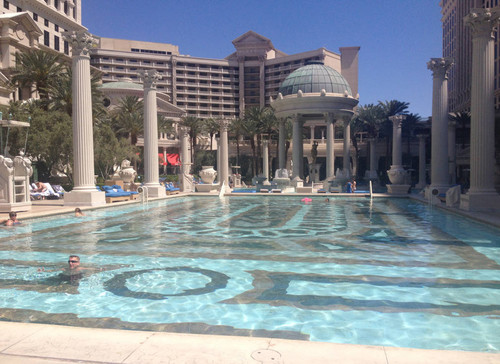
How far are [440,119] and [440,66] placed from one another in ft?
10.8

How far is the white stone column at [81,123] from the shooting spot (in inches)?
842

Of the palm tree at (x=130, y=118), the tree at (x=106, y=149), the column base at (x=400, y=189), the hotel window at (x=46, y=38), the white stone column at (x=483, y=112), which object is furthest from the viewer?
the hotel window at (x=46, y=38)

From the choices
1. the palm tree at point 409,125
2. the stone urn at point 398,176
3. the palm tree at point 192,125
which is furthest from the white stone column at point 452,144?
the palm tree at point 192,125

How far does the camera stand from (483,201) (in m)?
18.1

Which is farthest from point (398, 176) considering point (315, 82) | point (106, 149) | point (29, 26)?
→ point (29, 26)

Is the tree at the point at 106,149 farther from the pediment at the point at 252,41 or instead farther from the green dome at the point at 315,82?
the pediment at the point at 252,41

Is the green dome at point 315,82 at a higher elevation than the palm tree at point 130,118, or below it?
higher

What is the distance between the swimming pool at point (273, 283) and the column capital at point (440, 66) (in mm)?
14497

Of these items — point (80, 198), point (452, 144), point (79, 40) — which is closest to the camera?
point (79, 40)

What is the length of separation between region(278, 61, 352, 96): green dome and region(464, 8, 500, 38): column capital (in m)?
25.6

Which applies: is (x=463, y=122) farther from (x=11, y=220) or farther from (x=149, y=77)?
(x=11, y=220)

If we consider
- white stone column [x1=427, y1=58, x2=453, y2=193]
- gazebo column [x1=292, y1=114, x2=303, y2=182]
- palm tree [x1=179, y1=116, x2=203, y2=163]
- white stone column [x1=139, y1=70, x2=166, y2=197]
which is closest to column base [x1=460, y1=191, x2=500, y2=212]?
white stone column [x1=427, y1=58, x2=453, y2=193]

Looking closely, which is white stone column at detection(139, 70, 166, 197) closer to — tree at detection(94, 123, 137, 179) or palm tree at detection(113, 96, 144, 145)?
tree at detection(94, 123, 137, 179)

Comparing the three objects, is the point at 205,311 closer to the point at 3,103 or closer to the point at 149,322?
the point at 149,322
